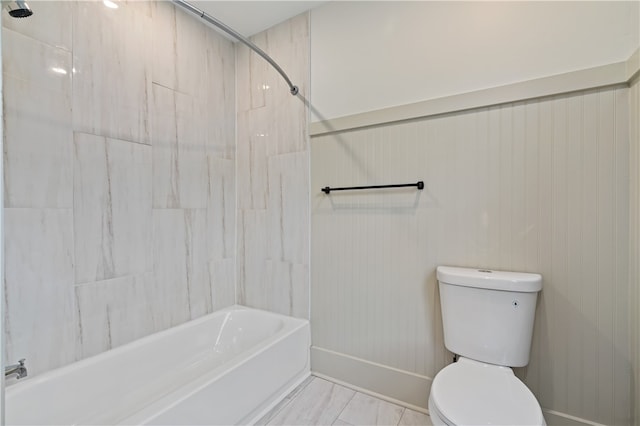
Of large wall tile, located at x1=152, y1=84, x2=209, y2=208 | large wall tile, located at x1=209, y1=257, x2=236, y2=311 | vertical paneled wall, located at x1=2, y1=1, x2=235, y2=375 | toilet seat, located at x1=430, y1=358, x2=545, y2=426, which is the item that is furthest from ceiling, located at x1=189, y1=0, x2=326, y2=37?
toilet seat, located at x1=430, y1=358, x2=545, y2=426

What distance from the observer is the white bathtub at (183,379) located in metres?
1.35

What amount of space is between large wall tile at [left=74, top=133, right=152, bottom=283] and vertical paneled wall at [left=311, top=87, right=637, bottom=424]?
1.09 m

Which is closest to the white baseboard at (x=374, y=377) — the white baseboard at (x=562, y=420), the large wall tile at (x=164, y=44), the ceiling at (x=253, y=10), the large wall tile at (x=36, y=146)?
the white baseboard at (x=562, y=420)

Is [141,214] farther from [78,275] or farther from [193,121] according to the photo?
[193,121]

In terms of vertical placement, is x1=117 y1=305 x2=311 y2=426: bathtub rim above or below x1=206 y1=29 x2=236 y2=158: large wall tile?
below

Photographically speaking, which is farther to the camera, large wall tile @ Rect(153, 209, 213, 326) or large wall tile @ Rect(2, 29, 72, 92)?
large wall tile @ Rect(153, 209, 213, 326)

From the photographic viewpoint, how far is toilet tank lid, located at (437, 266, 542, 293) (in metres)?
1.41

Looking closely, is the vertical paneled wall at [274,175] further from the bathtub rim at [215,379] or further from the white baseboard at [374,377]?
the white baseboard at [374,377]

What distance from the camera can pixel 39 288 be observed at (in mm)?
1477

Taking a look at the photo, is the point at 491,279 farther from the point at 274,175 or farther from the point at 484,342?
the point at 274,175

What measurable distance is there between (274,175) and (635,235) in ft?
6.38

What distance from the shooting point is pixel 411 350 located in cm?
181

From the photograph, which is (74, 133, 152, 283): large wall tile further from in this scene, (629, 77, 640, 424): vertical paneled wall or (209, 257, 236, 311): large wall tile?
(629, 77, 640, 424): vertical paneled wall

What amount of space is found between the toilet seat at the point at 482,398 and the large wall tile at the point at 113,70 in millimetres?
2024
